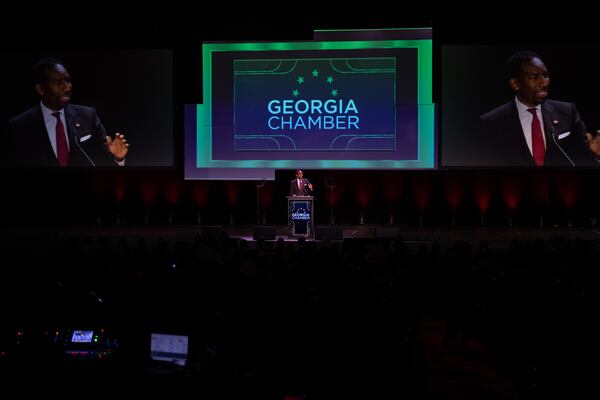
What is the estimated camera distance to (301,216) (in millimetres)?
11648

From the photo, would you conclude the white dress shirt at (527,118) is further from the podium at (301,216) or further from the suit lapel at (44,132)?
the suit lapel at (44,132)

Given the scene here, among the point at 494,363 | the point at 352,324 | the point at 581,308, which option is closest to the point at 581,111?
the point at 494,363

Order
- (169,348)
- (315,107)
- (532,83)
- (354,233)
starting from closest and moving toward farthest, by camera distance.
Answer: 1. (169,348)
2. (532,83)
3. (315,107)
4. (354,233)

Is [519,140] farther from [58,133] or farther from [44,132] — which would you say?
[44,132]

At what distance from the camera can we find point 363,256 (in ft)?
24.5

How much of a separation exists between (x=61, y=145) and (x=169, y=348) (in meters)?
10.4

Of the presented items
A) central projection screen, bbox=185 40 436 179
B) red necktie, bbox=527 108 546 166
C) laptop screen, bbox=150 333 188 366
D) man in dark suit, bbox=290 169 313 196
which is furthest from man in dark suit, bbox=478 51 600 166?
laptop screen, bbox=150 333 188 366

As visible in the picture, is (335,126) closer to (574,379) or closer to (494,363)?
(494,363)

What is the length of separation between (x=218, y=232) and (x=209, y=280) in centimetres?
548

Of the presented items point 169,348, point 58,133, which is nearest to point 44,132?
point 58,133

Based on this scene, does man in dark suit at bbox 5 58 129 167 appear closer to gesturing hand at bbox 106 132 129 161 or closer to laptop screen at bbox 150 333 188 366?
gesturing hand at bbox 106 132 129 161

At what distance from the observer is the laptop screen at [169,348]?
3.69 m

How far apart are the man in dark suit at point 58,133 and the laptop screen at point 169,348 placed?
9.57 metres

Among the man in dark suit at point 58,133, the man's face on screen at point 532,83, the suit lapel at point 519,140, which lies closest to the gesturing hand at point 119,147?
the man in dark suit at point 58,133
